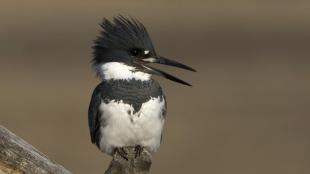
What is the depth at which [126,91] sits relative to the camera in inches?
202

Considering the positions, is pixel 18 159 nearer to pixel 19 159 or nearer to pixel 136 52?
pixel 19 159

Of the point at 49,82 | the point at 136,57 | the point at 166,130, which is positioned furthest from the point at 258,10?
the point at 136,57

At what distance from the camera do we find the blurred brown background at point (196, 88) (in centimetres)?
1071

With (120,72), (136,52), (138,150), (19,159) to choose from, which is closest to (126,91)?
(120,72)

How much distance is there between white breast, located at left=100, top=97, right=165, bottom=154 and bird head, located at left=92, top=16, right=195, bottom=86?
0.66 feet

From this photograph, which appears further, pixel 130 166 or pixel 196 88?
pixel 196 88

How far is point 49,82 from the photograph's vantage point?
1416cm

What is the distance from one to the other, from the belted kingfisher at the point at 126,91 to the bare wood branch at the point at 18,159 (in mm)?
1634

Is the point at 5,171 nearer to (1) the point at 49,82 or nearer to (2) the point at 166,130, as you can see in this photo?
(2) the point at 166,130

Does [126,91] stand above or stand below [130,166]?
above

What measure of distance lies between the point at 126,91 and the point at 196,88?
28.2 feet

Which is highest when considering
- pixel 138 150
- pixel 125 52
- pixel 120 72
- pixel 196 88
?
pixel 125 52

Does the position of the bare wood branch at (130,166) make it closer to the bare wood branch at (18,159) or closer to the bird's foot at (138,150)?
the bird's foot at (138,150)

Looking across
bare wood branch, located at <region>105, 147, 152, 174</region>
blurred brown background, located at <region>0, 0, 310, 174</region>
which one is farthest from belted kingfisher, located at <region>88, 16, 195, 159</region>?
blurred brown background, located at <region>0, 0, 310, 174</region>
